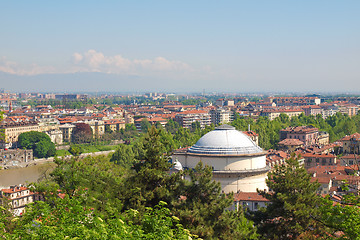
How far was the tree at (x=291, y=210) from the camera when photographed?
11.9 metres

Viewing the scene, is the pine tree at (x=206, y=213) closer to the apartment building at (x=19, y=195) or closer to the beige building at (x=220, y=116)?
the apartment building at (x=19, y=195)

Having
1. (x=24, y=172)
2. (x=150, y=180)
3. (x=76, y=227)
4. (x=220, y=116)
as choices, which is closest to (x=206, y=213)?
(x=150, y=180)

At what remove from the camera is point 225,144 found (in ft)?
68.6

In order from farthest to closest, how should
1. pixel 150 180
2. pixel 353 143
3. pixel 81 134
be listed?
pixel 81 134
pixel 353 143
pixel 150 180

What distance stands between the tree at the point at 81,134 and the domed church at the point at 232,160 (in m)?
48.1

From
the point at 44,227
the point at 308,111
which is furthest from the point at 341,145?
the point at 308,111

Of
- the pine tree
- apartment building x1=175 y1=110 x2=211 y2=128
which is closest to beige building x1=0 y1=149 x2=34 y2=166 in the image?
apartment building x1=175 y1=110 x2=211 y2=128

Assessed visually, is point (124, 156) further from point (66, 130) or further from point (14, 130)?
point (66, 130)

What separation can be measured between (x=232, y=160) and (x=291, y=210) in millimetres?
8448

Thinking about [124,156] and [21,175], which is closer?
[124,156]

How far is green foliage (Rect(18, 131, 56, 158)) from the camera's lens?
2263 inches

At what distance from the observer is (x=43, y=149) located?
2256 inches

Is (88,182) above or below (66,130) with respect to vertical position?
above

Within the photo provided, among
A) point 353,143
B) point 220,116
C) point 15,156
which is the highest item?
point 353,143
